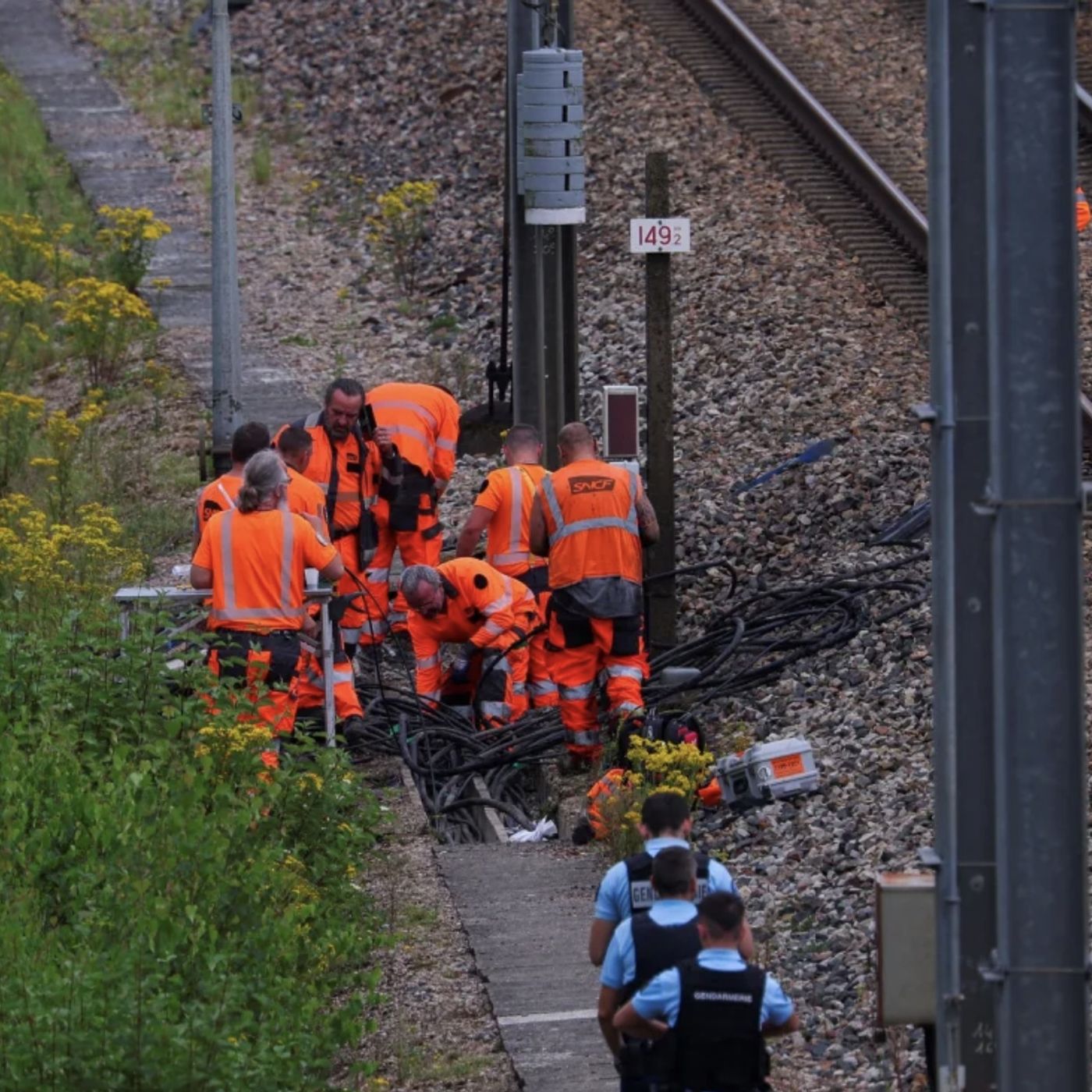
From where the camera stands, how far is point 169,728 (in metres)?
8.81

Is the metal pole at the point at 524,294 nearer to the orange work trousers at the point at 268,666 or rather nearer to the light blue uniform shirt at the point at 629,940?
the orange work trousers at the point at 268,666

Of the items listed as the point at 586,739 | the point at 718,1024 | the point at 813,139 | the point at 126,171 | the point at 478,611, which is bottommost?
the point at 718,1024

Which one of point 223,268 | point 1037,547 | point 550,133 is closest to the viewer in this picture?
point 1037,547

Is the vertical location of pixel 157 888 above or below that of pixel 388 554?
below

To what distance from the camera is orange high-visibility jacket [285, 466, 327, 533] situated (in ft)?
37.7

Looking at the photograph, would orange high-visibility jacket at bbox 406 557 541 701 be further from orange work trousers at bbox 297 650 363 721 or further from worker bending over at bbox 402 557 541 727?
orange work trousers at bbox 297 650 363 721

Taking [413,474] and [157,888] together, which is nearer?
[157,888]

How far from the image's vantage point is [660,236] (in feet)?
41.3

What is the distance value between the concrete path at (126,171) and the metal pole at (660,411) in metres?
5.42

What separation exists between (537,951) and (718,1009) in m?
2.89

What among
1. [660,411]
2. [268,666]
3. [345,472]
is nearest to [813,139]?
[660,411]

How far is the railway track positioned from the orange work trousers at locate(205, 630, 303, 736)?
6959mm

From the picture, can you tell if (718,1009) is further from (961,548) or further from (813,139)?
(813,139)

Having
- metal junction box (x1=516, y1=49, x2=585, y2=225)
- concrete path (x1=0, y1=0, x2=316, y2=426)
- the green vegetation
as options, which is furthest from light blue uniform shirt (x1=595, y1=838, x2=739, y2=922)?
concrete path (x1=0, y1=0, x2=316, y2=426)
